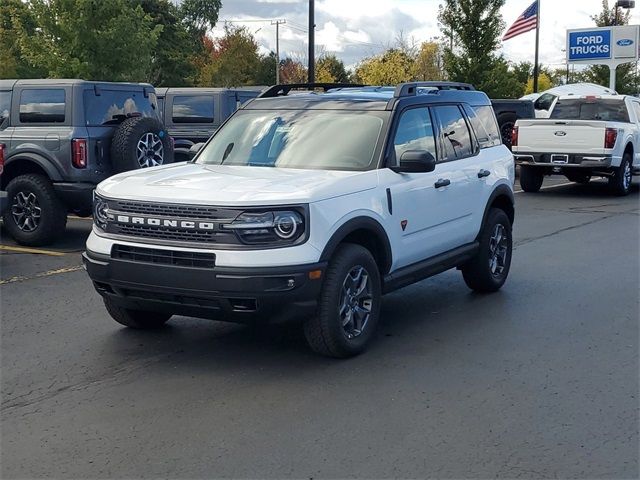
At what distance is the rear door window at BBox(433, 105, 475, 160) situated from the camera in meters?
7.10

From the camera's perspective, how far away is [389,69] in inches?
1652

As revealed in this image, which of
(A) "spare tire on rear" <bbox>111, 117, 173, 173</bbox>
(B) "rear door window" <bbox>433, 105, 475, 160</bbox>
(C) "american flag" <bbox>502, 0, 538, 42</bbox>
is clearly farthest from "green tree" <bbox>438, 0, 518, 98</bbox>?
(B) "rear door window" <bbox>433, 105, 475, 160</bbox>

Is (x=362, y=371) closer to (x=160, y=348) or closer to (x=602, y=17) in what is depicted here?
(x=160, y=348)

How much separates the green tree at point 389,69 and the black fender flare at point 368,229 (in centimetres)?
3549

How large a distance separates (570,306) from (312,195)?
3169 millimetres

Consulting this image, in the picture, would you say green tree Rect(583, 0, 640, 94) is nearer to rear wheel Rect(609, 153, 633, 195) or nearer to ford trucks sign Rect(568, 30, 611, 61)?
ford trucks sign Rect(568, 30, 611, 61)

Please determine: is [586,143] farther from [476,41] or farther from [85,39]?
[476,41]

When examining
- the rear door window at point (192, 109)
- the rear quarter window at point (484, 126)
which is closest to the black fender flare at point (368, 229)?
the rear quarter window at point (484, 126)


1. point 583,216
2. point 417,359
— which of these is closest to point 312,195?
point 417,359

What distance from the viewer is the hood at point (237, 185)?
534 centimetres

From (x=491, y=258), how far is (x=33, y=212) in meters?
5.74

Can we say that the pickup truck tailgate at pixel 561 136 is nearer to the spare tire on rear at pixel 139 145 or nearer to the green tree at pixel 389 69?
the spare tire on rear at pixel 139 145

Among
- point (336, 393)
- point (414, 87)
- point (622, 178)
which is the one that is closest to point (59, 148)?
point (414, 87)

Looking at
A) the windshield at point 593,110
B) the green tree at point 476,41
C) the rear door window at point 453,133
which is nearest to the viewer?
the rear door window at point 453,133
